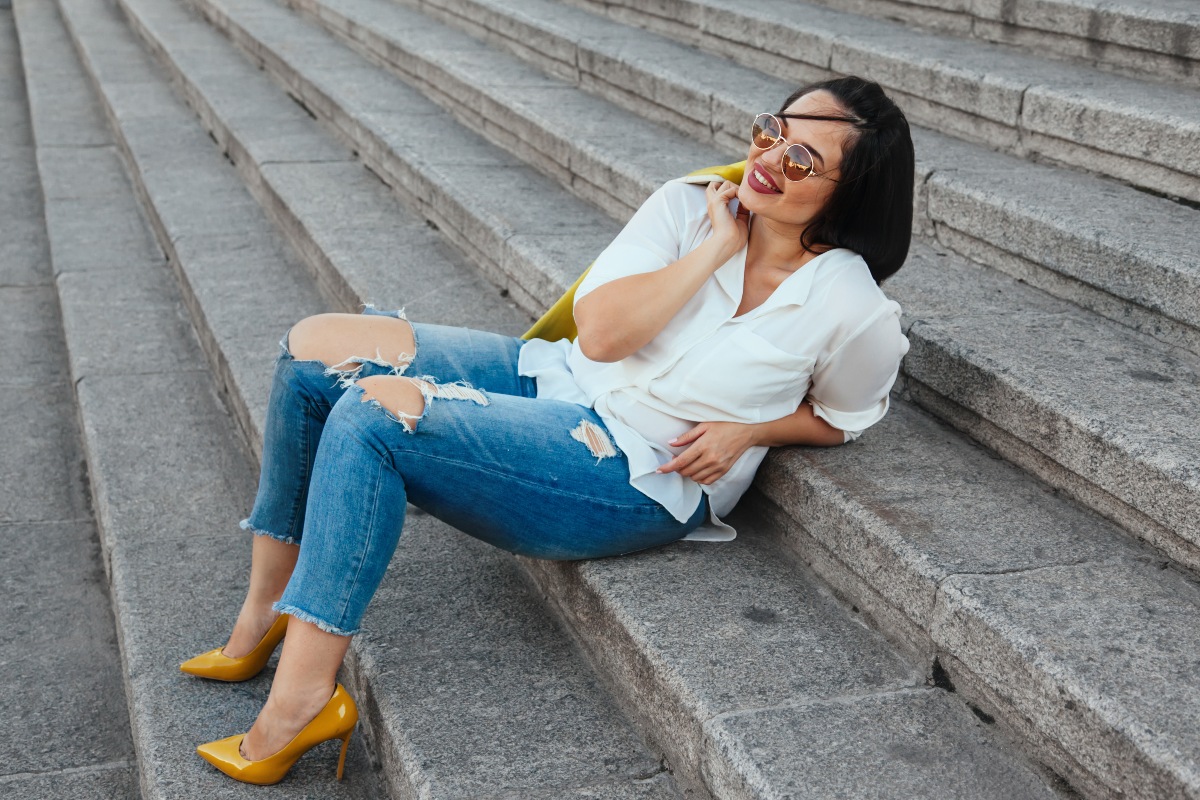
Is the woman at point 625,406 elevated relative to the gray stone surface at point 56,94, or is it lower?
elevated

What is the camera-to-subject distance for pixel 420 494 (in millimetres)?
2252

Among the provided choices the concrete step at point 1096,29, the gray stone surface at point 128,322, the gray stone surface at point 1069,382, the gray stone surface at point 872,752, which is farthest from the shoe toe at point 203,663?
the concrete step at point 1096,29

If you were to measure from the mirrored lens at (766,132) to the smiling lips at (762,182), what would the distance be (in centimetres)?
4

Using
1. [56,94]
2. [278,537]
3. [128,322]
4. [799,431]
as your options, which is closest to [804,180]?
[799,431]

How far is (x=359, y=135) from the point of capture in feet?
18.8

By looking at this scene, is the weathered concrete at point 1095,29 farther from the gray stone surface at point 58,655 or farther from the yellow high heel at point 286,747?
the gray stone surface at point 58,655

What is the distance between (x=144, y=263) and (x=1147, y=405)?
14.2 feet

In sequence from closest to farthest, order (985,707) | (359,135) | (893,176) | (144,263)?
(985,707) → (893,176) → (144,263) → (359,135)

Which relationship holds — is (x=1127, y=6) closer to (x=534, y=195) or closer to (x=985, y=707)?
(x=534, y=195)

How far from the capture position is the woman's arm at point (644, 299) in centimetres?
234

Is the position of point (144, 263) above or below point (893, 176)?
below

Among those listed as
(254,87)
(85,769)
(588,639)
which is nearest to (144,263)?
(254,87)

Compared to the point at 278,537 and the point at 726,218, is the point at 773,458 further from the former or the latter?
the point at 278,537

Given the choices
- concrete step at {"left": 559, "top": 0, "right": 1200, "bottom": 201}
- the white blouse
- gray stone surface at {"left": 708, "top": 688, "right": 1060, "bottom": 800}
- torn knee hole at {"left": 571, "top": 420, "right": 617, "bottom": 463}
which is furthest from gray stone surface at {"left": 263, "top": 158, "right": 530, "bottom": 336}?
gray stone surface at {"left": 708, "top": 688, "right": 1060, "bottom": 800}
